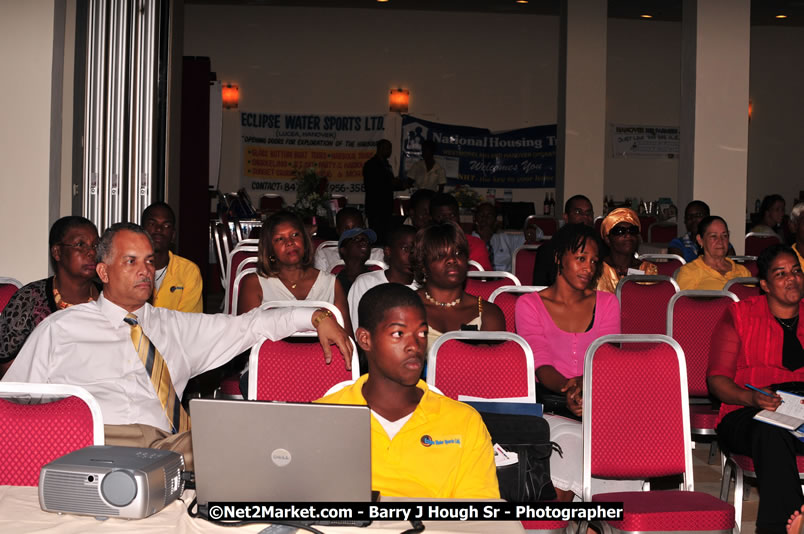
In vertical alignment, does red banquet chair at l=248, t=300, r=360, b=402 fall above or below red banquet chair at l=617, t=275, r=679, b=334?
below

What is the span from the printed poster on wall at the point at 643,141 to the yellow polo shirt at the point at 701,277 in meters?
10.4

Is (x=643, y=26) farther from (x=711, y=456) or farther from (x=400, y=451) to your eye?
(x=400, y=451)

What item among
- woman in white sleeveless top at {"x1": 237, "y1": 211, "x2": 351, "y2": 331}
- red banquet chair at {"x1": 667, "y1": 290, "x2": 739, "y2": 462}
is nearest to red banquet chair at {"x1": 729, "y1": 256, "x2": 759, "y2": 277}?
red banquet chair at {"x1": 667, "y1": 290, "x2": 739, "y2": 462}

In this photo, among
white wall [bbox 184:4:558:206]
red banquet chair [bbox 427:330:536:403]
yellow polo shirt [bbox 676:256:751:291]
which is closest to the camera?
red banquet chair [bbox 427:330:536:403]

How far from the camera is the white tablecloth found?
189cm

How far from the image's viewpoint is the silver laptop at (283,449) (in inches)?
69.7

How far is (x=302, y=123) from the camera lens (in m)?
15.2

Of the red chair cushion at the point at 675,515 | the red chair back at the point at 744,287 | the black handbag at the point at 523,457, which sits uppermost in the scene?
the red chair back at the point at 744,287

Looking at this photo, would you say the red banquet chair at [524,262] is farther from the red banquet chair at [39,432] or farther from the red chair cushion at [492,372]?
the red banquet chair at [39,432]

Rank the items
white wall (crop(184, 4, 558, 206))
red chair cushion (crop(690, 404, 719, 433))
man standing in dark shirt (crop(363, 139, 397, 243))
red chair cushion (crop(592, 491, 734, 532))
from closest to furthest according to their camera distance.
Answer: red chair cushion (crop(592, 491, 734, 532)) < red chair cushion (crop(690, 404, 719, 433)) < man standing in dark shirt (crop(363, 139, 397, 243)) < white wall (crop(184, 4, 558, 206))

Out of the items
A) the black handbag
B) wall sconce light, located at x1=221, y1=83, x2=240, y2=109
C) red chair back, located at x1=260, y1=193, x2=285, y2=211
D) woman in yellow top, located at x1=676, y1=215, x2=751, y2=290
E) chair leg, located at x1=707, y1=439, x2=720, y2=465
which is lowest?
chair leg, located at x1=707, y1=439, x2=720, y2=465

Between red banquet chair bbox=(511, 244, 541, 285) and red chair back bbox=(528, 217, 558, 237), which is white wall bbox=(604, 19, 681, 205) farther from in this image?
red banquet chair bbox=(511, 244, 541, 285)

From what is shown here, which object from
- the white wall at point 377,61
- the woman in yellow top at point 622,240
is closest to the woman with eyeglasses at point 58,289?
the woman in yellow top at point 622,240

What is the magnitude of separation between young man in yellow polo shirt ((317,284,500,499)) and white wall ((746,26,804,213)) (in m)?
14.5
